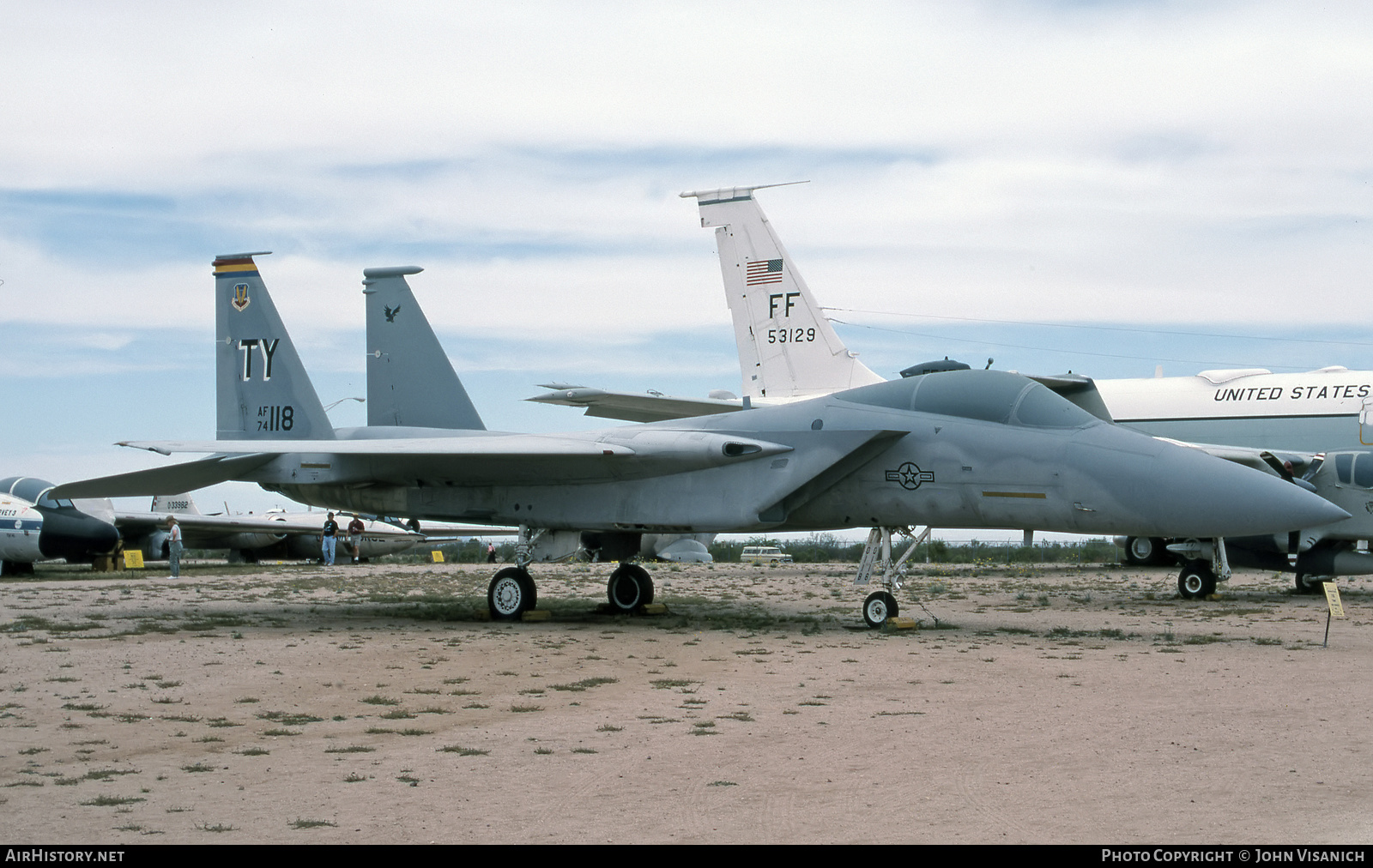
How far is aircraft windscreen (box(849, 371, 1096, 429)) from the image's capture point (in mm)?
11281

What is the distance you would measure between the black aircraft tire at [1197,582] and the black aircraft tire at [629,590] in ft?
24.9

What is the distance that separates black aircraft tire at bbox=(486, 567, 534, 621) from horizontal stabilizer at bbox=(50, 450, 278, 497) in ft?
9.59

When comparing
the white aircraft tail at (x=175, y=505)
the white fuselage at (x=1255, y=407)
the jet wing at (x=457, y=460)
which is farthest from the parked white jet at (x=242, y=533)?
the white fuselage at (x=1255, y=407)

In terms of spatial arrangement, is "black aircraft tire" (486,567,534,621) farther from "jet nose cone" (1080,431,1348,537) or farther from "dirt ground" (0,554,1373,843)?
"jet nose cone" (1080,431,1348,537)

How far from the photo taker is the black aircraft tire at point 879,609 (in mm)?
11711

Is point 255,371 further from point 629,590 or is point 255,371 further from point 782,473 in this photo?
point 782,473

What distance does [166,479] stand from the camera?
14.2m

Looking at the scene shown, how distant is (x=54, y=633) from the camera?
38.1 ft

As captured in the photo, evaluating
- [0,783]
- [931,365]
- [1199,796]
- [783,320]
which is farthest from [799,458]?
[783,320]


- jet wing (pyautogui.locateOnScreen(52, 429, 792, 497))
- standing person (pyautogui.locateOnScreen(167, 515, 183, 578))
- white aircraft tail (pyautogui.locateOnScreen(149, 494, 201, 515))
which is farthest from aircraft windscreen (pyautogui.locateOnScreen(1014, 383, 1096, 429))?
white aircraft tail (pyautogui.locateOnScreen(149, 494, 201, 515))

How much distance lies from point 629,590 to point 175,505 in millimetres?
29938

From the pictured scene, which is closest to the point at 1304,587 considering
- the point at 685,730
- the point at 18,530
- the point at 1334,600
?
the point at 1334,600

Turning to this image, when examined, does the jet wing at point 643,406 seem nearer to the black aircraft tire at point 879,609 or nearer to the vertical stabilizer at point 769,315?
the vertical stabilizer at point 769,315

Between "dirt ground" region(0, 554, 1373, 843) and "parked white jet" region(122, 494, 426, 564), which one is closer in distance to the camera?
"dirt ground" region(0, 554, 1373, 843)
